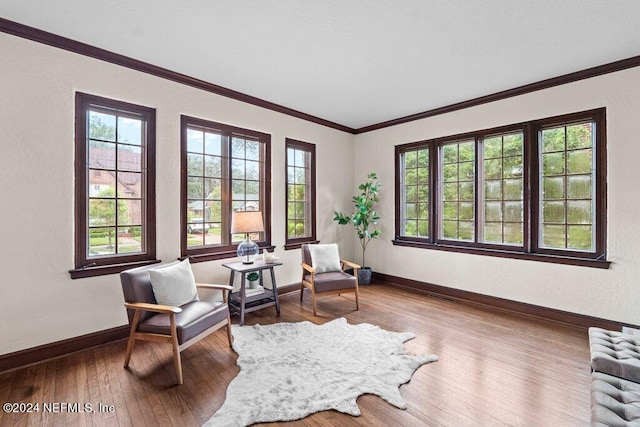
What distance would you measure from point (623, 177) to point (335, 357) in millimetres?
3515

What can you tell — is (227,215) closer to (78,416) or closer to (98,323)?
(98,323)

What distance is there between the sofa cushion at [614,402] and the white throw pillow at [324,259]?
2881 mm

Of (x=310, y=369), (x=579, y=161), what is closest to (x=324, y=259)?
(x=310, y=369)

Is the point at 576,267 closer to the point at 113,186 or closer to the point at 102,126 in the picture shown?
the point at 113,186

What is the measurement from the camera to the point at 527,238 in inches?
152

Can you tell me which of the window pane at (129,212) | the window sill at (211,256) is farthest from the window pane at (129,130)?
the window sill at (211,256)

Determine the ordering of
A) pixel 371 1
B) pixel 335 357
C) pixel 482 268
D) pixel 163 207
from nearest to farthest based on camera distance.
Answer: pixel 371 1, pixel 335 357, pixel 163 207, pixel 482 268

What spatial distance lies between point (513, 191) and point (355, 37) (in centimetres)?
291

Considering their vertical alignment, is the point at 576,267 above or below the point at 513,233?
below

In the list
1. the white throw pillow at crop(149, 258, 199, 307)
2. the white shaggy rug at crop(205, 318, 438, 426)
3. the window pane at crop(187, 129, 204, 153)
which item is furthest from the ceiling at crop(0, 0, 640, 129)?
the white shaggy rug at crop(205, 318, 438, 426)


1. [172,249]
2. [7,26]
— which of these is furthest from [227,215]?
[7,26]

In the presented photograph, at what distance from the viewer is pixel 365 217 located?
213 inches

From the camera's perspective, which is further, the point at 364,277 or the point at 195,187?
the point at 364,277

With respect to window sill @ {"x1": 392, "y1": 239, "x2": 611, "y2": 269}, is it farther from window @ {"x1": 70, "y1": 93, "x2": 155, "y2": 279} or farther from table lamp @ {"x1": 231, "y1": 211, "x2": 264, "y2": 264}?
window @ {"x1": 70, "y1": 93, "x2": 155, "y2": 279}
